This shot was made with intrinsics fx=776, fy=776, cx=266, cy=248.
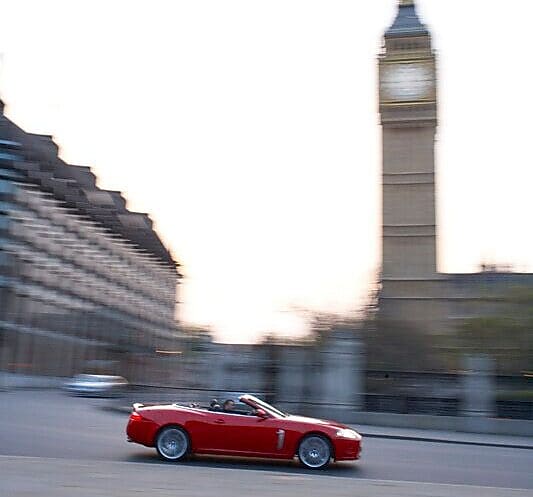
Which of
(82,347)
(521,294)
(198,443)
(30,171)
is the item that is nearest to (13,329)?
(82,347)

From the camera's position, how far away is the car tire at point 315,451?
1275 centimetres

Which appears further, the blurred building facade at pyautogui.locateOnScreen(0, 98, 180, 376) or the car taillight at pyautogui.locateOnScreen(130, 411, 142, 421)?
the blurred building facade at pyautogui.locateOnScreen(0, 98, 180, 376)

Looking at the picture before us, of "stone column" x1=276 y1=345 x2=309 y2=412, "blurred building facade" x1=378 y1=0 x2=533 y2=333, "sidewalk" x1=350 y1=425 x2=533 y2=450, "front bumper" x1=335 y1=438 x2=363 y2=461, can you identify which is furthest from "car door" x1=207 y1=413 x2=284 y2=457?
"blurred building facade" x1=378 y1=0 x2=533 y2=333

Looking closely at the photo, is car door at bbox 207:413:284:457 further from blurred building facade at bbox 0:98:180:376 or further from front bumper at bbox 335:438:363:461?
blurred building facade at bbox 0:98:180:376

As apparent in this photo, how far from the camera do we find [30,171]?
46031mm

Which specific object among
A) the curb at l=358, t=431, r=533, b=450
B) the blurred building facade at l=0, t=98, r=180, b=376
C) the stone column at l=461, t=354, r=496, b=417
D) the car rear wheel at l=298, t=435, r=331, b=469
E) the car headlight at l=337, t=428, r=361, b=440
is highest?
the blurred building facade at l=0, t=98, r=180, b=376

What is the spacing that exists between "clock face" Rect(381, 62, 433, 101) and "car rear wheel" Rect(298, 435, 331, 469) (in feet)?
158

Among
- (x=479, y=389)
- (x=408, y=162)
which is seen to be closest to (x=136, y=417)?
(x=479, y=389)

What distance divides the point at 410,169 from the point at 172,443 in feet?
158

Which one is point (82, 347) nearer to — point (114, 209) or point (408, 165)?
point (114, 209)

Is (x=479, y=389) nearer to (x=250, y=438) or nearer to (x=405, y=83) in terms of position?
(x=250, y=438)

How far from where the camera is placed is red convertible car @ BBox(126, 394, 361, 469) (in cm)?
1277

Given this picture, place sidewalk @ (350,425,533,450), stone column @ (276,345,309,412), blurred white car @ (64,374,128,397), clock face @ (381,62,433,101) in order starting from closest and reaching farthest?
sidewalk @ (350,425,533,450) → stone column @ (276,345,309,412) → blurred white car @ (64,374,128,397) → clock face @ (381,62,433,101)

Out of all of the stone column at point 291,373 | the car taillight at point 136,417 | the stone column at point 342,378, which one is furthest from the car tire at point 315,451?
the stone column at point 291,373
